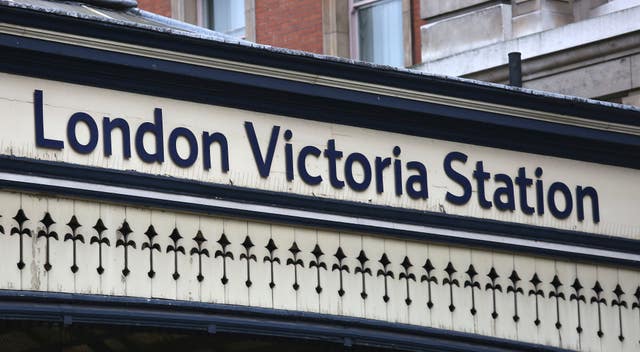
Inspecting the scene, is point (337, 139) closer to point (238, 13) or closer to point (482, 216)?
point (482, 216)

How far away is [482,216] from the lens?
15.2m

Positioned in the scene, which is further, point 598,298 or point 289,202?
point 598,298

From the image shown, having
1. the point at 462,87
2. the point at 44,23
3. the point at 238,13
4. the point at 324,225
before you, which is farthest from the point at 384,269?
the point at 238,13

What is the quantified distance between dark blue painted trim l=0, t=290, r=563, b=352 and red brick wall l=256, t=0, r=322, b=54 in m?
10.5

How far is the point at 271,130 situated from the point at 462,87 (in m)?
1.75

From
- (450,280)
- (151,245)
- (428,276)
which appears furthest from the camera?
(450,280)

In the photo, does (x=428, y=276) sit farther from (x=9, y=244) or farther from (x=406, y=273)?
(x=9, y=244)

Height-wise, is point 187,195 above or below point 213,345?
above

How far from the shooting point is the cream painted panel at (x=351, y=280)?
14258 millimetres

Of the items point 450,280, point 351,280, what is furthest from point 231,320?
point 450,280

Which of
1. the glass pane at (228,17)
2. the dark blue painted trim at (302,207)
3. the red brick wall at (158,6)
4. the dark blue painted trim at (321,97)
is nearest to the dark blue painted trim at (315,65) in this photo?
the dark blue painted trim at (321,97)

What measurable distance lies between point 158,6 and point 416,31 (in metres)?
5.80

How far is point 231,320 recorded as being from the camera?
44.3 ft

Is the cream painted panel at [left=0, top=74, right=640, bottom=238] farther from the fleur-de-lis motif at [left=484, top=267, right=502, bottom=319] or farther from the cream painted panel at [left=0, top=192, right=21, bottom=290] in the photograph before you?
the fleur-de-lis motif at [left=484, top=267, right=502, bottom=319]
